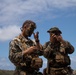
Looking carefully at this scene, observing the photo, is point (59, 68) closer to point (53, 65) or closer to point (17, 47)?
point (53, 65)

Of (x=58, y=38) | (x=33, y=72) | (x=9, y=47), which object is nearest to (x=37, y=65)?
(x=33, y=72)

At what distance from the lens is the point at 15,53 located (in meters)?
8.77

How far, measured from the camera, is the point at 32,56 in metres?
9.03

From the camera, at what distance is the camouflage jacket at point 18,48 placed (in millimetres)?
8727

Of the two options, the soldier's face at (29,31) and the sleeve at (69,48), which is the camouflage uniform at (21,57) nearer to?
the soldier's face at (29,31)

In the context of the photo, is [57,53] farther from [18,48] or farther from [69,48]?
[18,48]

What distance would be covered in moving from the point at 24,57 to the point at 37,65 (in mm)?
437

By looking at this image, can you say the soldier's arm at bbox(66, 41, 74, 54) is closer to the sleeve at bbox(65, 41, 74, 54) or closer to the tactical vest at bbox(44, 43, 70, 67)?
the sleeve at bbox(65, 41, 74, 54)

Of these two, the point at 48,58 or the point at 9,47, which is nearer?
the point at 9,47

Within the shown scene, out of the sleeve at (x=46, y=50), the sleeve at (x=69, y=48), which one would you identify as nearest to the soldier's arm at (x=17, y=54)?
the sleeve at (x=46, y=50)

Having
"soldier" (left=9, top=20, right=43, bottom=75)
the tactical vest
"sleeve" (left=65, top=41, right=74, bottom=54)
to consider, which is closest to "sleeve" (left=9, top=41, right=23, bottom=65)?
"soldier" (left=9, top=20, right=43, bottom=75)

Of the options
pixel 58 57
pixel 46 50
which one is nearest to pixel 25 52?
Answer: pixel 46 50

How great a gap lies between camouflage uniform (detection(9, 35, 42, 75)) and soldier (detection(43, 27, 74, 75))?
2.04 metres

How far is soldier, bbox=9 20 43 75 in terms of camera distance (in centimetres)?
873
